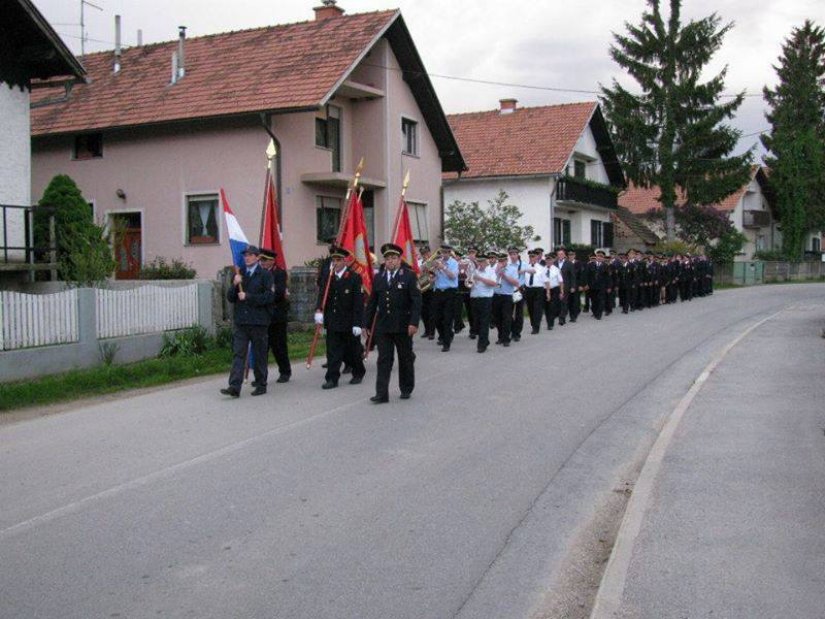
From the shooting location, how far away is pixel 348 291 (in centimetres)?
1241

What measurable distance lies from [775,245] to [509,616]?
74150 mm

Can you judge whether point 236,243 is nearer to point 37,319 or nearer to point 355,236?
point 355,236

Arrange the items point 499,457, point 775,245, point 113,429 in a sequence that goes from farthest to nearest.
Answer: point 775,245
point 113,429
point 499,457

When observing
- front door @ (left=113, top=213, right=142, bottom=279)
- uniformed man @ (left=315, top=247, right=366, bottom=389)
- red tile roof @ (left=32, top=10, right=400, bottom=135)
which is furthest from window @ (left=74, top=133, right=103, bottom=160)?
uniformed man @ (left=315, top=247, right=366, bottom=389)

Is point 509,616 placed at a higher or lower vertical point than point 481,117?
lower

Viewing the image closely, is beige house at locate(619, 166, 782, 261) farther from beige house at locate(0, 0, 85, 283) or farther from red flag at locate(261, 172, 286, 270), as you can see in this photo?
red flag at locate(261, 172, 286, 270)

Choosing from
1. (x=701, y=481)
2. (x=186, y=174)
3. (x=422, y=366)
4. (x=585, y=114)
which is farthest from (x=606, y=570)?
(x=585, y=114)

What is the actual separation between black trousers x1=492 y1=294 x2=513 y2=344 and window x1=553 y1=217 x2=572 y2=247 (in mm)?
22271

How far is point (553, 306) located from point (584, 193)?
66.9ft

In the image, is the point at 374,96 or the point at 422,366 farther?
the point at 374,96

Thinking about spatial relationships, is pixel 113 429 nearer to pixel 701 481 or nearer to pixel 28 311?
pixel 28 311

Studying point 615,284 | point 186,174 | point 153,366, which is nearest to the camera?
point 153,366

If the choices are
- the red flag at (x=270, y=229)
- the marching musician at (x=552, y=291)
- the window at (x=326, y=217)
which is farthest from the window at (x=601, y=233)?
the red flag at (x=270, y=229)

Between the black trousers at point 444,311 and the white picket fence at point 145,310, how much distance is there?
14.2 ft
